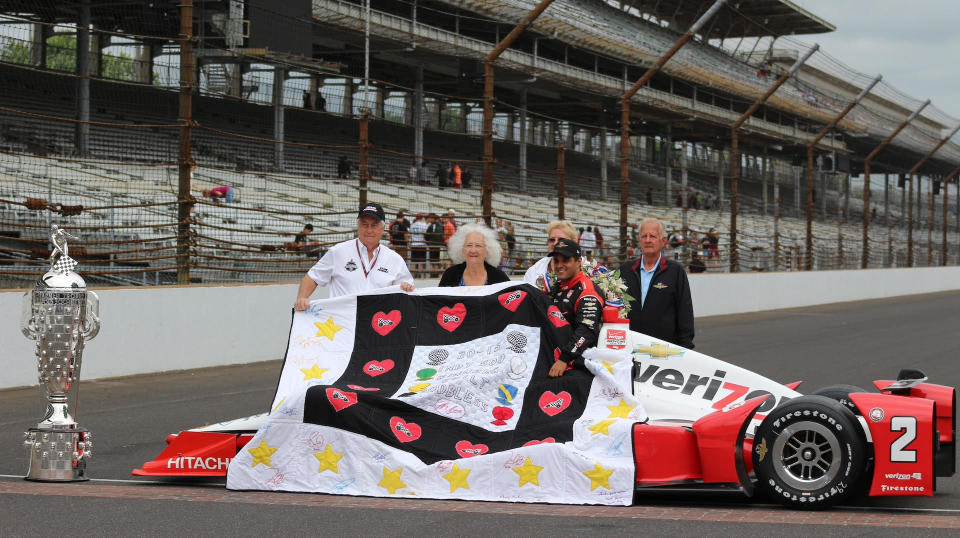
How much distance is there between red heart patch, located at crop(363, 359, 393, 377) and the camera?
7180 mm

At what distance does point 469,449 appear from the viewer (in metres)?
6.44

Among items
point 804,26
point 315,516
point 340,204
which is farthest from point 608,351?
point 804,26

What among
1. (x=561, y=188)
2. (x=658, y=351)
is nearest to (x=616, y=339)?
(x=658, y=351)

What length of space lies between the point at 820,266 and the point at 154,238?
24.4 metres

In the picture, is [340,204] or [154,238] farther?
[340,204]

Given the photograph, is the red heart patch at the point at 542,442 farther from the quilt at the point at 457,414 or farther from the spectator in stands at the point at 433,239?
the spectator in stands at the point at 433,239

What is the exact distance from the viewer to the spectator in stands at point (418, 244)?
16.9m

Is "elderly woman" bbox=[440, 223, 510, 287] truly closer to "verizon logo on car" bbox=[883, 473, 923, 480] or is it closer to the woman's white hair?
the woman's white hair

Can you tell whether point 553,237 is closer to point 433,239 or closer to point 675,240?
point 433,239

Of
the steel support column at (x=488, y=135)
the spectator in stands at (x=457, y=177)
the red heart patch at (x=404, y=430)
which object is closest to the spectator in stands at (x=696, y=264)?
the spectator in stands at (x=457, y=177)

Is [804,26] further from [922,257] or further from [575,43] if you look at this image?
[575,43]

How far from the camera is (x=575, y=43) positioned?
132ft

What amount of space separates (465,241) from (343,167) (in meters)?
10.5

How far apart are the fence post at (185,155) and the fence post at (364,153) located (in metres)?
2.43
